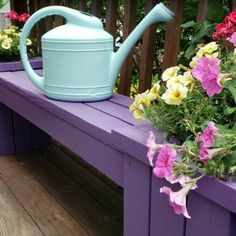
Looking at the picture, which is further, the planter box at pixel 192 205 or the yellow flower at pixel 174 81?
the yellow flower at pixel 174 81

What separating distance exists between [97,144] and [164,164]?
0.52m

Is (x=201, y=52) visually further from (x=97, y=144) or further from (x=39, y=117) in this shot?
(x=39, y=117)

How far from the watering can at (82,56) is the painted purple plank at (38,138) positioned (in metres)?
1.06

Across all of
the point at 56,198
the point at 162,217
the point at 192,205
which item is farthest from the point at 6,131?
the point at 192,205

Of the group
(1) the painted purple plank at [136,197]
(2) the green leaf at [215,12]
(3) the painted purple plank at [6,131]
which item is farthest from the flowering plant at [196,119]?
(3) the painted purple plank at [6,131]

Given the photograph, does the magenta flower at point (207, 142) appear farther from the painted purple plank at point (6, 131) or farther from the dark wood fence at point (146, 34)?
the painted purple plank at point (6, 131)

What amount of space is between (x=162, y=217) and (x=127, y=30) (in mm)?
1102

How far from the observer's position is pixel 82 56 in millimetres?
1426

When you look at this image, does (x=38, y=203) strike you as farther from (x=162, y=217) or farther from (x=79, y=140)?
(x=162, y=217)

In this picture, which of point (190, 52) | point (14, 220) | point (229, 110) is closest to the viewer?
point (229, 110)

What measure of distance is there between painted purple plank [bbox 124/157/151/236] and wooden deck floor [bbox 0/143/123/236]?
0.60m

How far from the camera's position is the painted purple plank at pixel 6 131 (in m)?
2.41

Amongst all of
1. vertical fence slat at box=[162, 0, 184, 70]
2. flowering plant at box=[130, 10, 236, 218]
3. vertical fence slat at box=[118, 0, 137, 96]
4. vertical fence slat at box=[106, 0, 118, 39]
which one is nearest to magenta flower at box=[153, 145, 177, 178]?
flowering plant at box=[130, 10, 236, 218]

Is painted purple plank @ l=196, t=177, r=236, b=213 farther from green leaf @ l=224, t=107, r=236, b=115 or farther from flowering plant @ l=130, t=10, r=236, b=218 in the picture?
green leaf @ l=224, t=107, r=236, b=115
